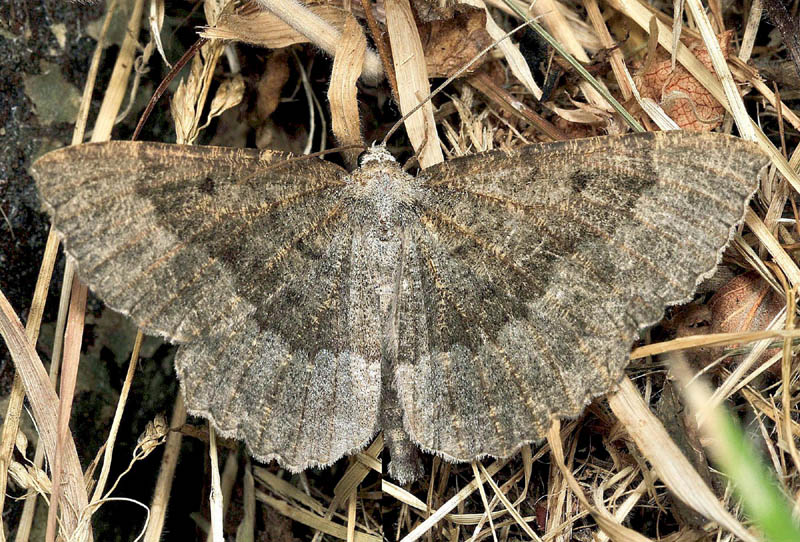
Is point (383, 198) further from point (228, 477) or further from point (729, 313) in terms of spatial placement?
point (228, 477)

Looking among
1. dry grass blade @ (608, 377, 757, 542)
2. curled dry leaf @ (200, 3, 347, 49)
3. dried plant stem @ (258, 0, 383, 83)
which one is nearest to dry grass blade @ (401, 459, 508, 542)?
dry grass blade @ (608, 377, 757, 542)

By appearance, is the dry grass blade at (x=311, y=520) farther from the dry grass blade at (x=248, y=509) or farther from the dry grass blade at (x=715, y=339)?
the dry grass blade at (x=715, y=339)

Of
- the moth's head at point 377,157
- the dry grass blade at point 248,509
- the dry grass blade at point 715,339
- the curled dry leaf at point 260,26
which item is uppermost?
the curled dry leaf at point 260,26

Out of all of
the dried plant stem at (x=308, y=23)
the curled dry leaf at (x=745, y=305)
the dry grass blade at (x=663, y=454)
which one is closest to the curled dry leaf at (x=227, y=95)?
the dried plant stem at (x=308, y=23)

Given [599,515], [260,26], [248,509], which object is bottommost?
[248,509]

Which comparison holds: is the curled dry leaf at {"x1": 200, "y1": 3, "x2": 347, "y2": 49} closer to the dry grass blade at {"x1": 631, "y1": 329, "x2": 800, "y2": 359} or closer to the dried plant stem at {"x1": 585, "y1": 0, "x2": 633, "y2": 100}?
the dried plant stem at {"x1": 585, "y1": 0, "x2": 633, "y2": 100}

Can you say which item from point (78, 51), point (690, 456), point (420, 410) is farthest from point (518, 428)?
point (78, 51)

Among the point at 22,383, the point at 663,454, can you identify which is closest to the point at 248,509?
the point at 22,383

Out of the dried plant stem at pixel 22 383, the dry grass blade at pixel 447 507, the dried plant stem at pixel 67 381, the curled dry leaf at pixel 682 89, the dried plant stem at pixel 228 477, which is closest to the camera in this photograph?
the dried plant stem at pixel 67 381
